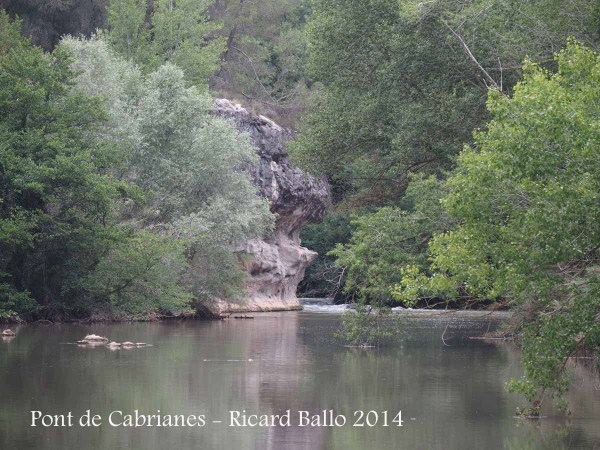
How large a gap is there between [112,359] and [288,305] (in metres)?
28.1

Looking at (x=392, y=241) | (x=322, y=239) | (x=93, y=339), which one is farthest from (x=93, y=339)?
(x=322, y=239)

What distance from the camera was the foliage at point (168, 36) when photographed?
5153cm

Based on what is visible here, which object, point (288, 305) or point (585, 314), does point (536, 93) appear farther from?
point (288, 305)

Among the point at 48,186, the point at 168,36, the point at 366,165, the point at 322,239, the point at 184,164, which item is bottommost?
the point at 322,239

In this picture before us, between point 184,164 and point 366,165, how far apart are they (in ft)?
34.8

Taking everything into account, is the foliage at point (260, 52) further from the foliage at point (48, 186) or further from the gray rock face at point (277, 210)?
the foliage at point (48, 186)

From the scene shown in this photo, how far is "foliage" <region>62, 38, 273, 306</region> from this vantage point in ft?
124

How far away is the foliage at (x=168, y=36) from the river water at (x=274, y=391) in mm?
24765

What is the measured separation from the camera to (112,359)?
2202cm

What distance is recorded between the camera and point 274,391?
1759 centimetres

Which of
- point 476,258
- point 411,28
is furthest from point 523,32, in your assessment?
point 476,258

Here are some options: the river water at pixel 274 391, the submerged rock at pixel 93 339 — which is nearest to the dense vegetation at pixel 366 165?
the river water at pixel 274 391

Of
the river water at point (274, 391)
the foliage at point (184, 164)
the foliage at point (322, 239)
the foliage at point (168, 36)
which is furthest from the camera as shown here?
the foliage at point (322, 239)

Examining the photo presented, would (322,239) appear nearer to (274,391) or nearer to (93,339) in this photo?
(93,339)
